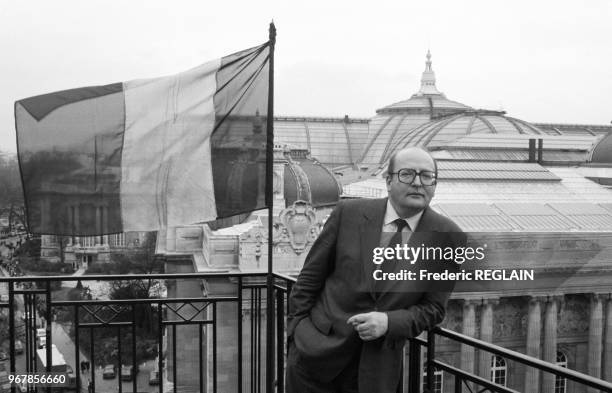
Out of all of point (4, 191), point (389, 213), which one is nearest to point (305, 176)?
point (4, 191)

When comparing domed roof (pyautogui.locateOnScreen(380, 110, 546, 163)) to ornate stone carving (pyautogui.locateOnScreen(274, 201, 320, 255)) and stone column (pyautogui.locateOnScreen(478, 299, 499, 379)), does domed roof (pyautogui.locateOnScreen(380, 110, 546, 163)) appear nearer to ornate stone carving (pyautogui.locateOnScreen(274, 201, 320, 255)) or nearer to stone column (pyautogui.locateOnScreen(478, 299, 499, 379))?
stone column (pyautogui.locateOnScreen(478, 299, 499, 379))

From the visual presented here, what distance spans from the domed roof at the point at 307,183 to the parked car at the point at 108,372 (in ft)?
36.1

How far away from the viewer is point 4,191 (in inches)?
271

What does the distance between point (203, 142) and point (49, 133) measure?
1057 mm

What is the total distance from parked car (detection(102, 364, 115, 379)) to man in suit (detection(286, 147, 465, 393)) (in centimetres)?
2998

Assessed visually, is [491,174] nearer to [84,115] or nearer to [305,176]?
[305,176]

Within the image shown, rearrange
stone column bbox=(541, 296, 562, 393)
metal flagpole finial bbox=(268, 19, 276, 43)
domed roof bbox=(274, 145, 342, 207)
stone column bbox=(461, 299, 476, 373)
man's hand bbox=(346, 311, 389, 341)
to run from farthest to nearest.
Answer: domed roof bbox=(274, 145, 342, 207) < stone column bbox=(541, 296, 562, 393) < stone column bbox=(461, 299, 476, 373) < metal flagpole finial bbox=(268, 19, 276, 43) < man's hand bbox=(346, 311, 389, 341)

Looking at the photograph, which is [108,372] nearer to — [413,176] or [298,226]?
[298,226]

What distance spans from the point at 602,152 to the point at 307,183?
23.5 metres

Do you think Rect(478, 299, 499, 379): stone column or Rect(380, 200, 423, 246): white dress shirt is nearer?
Rect(380, 200, 423, 246): white dress shirt

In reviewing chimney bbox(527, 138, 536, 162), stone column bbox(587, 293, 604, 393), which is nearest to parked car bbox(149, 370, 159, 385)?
stone column bbox(587, 293, 604, 393)

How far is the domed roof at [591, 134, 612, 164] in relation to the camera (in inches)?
1783

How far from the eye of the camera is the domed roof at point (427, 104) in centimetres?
8631

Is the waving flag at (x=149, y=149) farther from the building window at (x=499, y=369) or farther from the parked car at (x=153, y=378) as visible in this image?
the parked car at (x=153, y=378)
